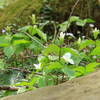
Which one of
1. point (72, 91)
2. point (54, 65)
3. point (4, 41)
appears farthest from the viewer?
point (4, 41)

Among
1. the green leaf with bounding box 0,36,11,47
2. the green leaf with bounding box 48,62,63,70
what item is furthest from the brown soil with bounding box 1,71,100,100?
the green leaf with bounding box 0,36,11,47

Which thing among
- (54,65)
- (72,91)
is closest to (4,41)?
(54,65)

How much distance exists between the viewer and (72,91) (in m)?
1.29

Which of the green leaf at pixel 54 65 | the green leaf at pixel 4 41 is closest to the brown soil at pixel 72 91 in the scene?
the green leaf at pixel 54 65

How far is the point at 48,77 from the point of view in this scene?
2082 millimetres

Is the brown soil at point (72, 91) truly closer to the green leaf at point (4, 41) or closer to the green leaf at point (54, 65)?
the green leaf at point (54, 65)

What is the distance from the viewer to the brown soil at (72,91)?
3.99 ft

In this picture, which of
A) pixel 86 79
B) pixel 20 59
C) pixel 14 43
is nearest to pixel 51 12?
pixel 20 59

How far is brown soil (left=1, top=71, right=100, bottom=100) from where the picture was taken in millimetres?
1216

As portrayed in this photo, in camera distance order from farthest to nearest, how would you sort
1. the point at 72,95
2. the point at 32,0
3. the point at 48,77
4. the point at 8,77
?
1. the point at 32,0
2. the point at 8,77
3. the point at 48,77
4. the point at 72,95

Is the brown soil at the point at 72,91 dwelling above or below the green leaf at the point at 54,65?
above

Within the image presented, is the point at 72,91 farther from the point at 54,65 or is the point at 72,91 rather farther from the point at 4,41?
the point at 4,41

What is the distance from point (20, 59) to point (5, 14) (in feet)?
5.47

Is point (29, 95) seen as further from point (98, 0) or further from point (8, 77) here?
point (98, 0)
